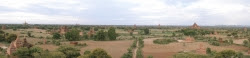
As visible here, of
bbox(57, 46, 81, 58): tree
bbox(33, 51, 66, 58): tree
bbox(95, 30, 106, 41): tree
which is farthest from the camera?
bbox(95, 30, 106, 41): tree

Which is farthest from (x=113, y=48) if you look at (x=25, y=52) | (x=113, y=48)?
(x=25, y=52)

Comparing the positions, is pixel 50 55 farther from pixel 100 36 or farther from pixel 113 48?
pixel 100 36

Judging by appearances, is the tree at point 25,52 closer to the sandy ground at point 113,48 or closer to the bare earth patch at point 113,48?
the bare earth patch at point 113,48

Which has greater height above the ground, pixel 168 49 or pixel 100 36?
pixel 100 36

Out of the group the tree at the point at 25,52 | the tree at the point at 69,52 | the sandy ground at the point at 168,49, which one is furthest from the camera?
the sandy ground at the point at 168,49

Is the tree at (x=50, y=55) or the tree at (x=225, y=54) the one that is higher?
the tree at (x=50, y=55)

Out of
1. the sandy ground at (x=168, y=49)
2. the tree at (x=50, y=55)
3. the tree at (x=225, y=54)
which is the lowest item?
the sandy ground at (x=168, y=49)

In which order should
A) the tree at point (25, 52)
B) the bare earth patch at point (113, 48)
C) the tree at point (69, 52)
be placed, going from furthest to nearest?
the bare earth patch at point (113, 48)
the tree at point (25, 52)
the tree at point (69, 52)

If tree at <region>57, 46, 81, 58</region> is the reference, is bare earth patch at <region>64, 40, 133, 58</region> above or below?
below

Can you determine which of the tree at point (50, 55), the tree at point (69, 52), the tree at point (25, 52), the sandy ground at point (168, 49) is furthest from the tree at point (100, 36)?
the tree at point (50, 55)

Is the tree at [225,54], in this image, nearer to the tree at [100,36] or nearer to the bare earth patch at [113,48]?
the bare earth patch at [113,48]

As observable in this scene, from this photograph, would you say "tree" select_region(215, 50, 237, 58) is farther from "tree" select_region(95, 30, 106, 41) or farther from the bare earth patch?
"tree" select_region(95, 30, 106, 41)

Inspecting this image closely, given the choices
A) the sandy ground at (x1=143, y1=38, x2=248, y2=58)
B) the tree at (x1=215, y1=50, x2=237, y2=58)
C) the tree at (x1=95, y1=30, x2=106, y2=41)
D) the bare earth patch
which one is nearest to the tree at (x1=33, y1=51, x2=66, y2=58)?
the bare earth patch

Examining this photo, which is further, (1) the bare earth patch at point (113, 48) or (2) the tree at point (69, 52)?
(1) the bare earth patch at point (113, 48)
